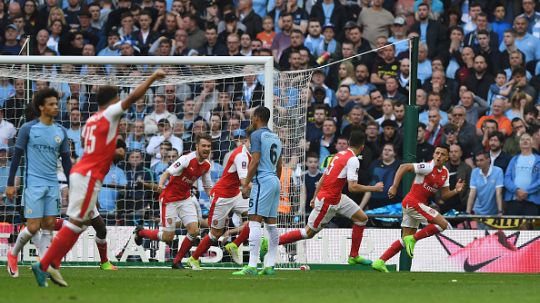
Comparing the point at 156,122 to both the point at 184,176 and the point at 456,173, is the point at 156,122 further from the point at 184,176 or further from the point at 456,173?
the point at 456,173

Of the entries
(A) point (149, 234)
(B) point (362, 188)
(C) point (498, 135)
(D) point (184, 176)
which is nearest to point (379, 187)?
(B) point (362, 188)

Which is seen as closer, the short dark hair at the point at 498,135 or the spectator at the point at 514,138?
the short dark hair at the point at 498,135

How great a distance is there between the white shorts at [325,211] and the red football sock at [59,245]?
7.04 m

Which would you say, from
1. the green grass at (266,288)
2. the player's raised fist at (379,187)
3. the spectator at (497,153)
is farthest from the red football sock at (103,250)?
the spectator at (497,153)

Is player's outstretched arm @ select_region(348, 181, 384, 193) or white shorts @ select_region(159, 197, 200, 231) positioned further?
white shorts @ select_region(159, 197, 200, 231)

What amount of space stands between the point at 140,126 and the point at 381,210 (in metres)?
5.03

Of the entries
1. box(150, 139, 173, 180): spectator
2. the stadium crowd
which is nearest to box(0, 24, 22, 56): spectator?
the stadium crowd

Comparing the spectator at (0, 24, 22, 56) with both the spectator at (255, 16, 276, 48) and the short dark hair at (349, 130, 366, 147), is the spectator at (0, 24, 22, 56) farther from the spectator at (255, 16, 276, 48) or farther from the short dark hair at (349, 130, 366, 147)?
the short dark hair at (349, 130, 366, 147)

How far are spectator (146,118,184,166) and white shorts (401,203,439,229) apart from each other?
16.4ft

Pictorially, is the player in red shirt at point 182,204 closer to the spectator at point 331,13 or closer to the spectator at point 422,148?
the spectator at point 422,148

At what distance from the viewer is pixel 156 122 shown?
73.0 feet

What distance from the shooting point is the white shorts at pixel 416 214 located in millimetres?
18625

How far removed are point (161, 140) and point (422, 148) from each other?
5089mm

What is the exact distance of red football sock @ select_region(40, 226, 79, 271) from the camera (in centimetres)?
1192
